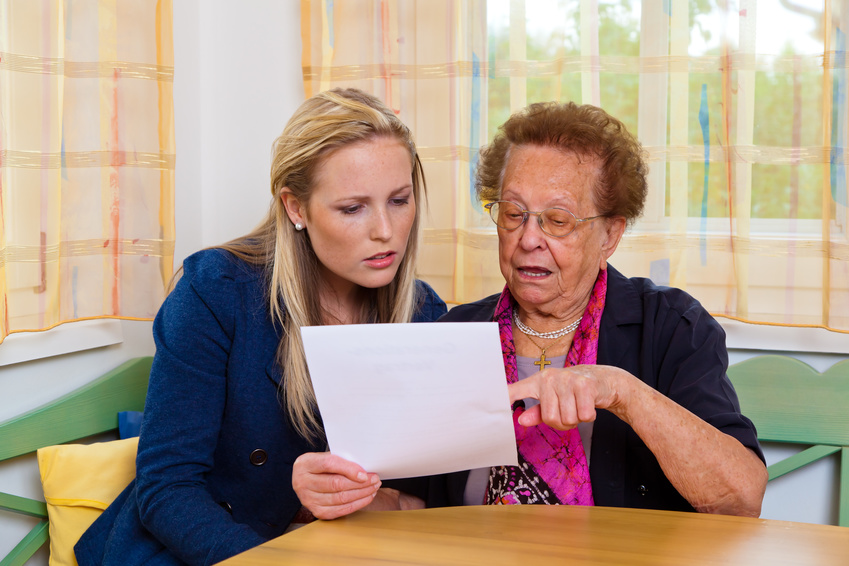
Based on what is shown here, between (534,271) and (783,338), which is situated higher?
(534,271)

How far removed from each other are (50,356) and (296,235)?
805 millimetres

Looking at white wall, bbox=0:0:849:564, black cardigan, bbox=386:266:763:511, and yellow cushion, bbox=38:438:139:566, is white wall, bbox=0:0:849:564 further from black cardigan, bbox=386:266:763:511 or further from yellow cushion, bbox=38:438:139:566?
black cardigan, bbox=386:266:763:511

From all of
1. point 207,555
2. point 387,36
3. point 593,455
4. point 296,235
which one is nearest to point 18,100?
point 296,235

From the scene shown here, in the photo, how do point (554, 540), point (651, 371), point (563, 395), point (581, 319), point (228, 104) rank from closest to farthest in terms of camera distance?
point (554, 540) → point (563, 395) → point (651, 371) → point (581, 319) → point (228, 104)

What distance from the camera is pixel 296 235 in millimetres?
1560

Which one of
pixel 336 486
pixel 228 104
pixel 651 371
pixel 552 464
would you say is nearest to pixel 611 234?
pixel 651 371

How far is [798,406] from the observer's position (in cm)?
196

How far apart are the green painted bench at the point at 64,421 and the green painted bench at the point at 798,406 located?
164 centimetres

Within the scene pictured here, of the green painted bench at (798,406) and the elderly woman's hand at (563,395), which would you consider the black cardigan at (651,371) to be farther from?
the green painted bench at (798,406)

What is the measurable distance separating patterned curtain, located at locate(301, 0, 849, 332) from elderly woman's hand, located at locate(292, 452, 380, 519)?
1.19m

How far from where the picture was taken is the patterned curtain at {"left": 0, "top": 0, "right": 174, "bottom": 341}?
1.73 metres

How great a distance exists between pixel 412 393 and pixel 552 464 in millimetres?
519

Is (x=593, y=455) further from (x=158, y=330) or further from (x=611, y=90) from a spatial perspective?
(x=611, y=90)

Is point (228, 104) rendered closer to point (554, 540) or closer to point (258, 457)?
point (258, 457)
